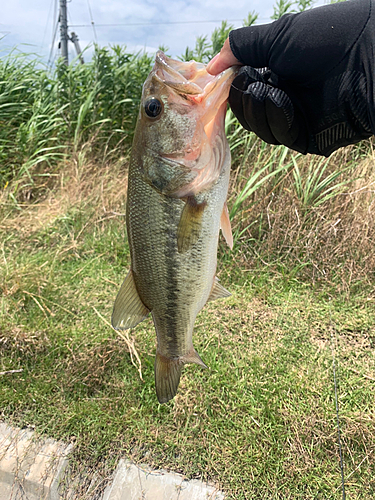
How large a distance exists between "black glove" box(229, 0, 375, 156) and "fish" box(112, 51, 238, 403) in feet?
0.55

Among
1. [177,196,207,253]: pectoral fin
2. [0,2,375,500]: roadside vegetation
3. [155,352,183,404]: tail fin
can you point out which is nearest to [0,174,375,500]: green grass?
[0,2,375,500]: roadside vegetation

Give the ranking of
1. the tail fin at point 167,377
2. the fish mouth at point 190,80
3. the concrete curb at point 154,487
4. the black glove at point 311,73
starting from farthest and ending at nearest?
1. the concrete curb at point 154,487
2. the tail fin at point 167,377
3. the black glove at point 311,73
4. the fish mouth at point 190,80

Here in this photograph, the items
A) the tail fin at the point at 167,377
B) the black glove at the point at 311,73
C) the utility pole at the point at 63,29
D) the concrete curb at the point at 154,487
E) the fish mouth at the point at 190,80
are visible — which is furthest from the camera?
the utility pole at the point at 63,29

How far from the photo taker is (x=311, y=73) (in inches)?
64.8

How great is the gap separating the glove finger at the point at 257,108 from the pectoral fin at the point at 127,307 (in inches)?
35.4

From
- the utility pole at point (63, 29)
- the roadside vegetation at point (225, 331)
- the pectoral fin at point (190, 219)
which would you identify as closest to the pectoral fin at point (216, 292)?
the pectoral fin at point (190, 219)

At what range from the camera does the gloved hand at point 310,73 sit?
1569 mm

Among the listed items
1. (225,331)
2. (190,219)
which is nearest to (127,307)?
(190,219)

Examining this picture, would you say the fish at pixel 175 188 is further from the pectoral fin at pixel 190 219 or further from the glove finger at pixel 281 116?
the glove finger at pixel 281 116

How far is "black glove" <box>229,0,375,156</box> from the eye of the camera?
1.57 meters

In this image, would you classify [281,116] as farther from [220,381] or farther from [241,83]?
[220,381]

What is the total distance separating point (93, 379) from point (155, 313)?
151 cm

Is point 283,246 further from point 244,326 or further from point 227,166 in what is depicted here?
point 227,166

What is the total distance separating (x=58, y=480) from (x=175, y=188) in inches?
80.3
